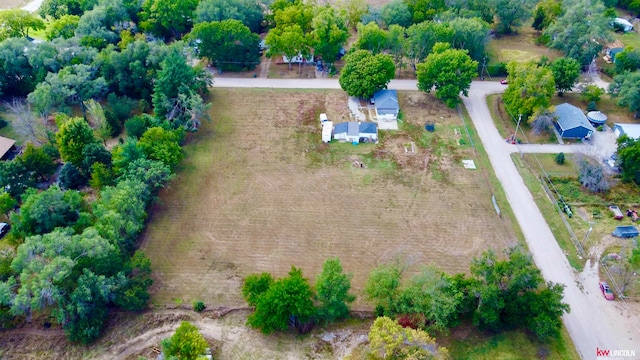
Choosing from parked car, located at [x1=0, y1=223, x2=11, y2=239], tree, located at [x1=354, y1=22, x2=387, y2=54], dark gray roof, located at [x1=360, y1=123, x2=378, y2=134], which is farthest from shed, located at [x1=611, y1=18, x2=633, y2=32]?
parked car, located at [x1=0, y1=223, x2=11, y2=239]

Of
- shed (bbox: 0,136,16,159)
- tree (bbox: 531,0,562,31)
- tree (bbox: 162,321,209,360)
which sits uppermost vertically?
tree (bbox: 531,0,562,31)

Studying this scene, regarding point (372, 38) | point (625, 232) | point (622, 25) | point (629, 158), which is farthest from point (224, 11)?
point (622, 25)

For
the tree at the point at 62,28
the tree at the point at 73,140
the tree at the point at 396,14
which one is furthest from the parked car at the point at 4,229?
the tree at the point at 396,14

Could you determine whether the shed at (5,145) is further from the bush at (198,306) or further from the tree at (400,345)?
the tree at (400,345)

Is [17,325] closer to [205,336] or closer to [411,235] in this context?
[205,336]

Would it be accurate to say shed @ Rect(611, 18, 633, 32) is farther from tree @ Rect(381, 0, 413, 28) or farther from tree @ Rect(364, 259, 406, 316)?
tree @ Rect(364, 259, 406, 316)
